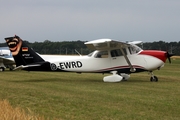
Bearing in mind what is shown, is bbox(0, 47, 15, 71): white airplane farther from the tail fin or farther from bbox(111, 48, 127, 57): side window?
bbox(111, 48, 127, 57): side window

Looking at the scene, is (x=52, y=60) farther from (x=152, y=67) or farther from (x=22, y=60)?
(x=152, y=67)

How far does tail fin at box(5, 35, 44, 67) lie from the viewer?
15.2m

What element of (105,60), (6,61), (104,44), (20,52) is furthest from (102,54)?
(6,61)

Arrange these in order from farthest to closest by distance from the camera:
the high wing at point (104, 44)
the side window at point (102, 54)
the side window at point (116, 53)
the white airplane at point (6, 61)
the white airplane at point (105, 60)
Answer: the white airplane at point (6, 61) → the side window at point (102, 54) → the side window at point (116, 53) → the white airplane at point (105, 60) → the high wing at point (104, 44)

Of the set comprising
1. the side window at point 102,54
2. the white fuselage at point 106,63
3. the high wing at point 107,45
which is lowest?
the white fuselage at point 106,63

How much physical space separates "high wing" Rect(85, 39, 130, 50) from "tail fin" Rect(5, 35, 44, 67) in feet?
10.8

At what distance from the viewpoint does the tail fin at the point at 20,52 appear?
1525cm

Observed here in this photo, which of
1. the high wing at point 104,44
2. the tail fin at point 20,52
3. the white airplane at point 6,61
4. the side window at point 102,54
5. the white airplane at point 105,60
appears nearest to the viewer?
the high wing at point 104,44

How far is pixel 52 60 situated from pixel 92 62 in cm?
211

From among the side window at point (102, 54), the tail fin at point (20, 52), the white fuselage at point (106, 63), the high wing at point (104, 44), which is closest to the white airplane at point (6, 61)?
the tail fin at point (20, 52)

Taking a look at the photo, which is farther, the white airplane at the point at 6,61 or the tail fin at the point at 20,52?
the white airplane at the point at 6,61

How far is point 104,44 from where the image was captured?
45.5ft

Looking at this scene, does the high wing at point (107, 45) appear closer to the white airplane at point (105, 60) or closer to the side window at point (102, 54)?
the white airplane at point (105, 60)

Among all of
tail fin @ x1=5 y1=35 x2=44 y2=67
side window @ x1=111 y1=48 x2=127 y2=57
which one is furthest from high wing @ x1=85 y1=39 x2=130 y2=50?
tail fin @ x1=5 y1=35 x2=44 y2=67
